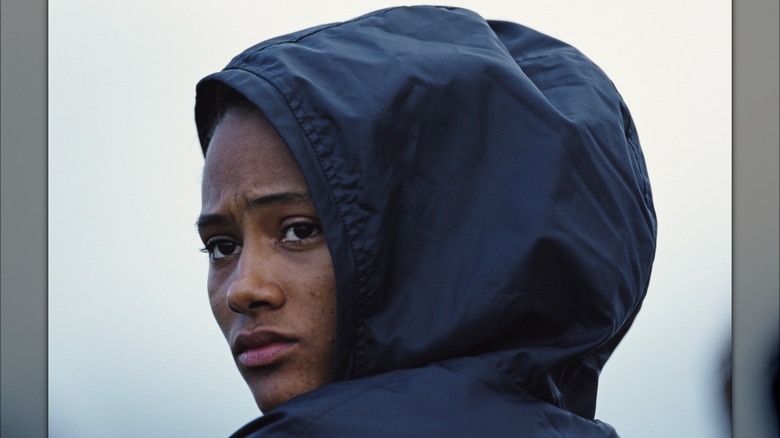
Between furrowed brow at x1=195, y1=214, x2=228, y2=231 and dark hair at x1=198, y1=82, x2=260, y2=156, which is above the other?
dark hair at x1=198, y1=82, x2=260, y2=156

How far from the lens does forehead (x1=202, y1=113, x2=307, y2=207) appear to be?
76 cm

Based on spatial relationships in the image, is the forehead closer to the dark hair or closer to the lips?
the dark hair

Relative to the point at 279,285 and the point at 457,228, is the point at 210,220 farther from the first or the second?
the point at 457,228

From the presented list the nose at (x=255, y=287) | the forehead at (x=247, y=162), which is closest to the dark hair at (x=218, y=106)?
the forehead at (x=247, y=162)

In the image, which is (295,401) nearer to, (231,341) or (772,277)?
(231,341)

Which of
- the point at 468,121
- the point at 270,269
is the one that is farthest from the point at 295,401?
the point at 468,121

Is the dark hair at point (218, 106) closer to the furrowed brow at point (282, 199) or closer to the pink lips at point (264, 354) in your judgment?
the furrowed brow at point (282, 199)

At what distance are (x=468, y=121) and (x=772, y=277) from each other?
1.01 metres

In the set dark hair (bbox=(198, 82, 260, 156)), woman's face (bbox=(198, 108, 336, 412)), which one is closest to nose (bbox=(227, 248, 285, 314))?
woman's face (bbox=(198, 108, 336, 412))

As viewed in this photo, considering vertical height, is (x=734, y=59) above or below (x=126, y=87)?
above

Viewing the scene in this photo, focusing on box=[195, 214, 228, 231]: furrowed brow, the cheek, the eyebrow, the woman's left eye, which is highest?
the eyebrow

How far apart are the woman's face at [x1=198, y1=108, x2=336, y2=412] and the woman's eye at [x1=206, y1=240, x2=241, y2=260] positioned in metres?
0.05

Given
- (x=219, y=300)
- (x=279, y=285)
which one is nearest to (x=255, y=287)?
(x=279, y=285)

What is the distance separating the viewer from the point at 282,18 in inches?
63.2
